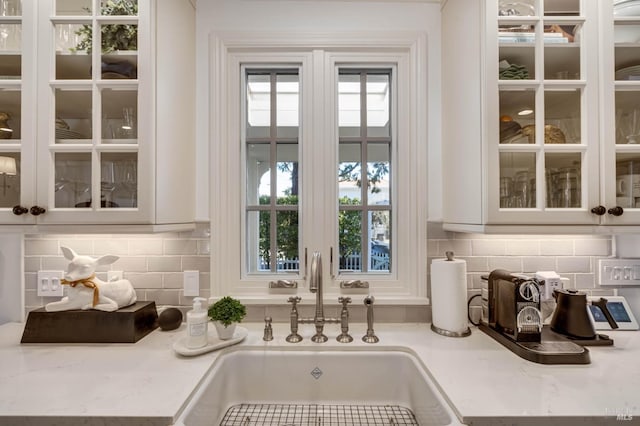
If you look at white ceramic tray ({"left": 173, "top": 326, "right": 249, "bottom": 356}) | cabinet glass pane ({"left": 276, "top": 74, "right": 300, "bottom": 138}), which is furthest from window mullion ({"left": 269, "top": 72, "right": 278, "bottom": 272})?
white ceramic tray ({"left": 173, "top": 326, "right": 249, "bottom": 356})

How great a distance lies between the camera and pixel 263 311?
1.44m

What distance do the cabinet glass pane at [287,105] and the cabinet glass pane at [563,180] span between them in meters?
1.07

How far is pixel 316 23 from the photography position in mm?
1455

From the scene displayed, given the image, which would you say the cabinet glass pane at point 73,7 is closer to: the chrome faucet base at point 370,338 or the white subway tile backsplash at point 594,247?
the chrome faucet base at point 370,338

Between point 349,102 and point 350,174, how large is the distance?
1.18 ft

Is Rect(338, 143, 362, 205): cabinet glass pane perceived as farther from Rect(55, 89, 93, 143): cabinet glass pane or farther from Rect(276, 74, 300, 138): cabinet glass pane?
Rect(55, 89, 93, 143): cabinet glass pane

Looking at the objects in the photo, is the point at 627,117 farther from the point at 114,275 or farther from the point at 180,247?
the point at 114,275

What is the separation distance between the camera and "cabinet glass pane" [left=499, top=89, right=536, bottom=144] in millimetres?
1146

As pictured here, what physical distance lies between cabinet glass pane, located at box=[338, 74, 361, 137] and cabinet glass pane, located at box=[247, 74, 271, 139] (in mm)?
363

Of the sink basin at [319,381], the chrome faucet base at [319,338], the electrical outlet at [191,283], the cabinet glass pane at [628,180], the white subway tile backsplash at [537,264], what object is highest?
the cabinet glass pane at [628,180]

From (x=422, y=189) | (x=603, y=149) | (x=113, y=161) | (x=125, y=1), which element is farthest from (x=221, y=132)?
(x=603, y=149)

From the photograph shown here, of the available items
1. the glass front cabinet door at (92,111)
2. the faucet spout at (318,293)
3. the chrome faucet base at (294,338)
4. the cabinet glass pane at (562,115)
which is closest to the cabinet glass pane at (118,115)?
the glass front cabinet door at (92,111)

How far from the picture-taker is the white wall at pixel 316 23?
1455 millimetres

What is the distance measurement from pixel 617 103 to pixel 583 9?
368 millimetres
